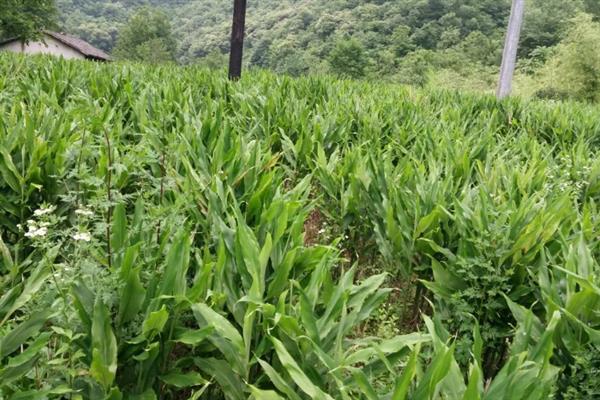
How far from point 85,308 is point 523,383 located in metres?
1.42

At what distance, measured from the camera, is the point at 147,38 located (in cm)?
6844

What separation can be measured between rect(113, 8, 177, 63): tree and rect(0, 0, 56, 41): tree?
3145 cm

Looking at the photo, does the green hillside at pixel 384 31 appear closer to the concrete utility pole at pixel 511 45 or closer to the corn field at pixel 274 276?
the concrete utility pole at pixel 511 45

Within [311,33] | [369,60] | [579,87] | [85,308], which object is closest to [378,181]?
[85,308]

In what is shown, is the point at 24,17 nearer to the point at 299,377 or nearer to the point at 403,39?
the point at 403,39

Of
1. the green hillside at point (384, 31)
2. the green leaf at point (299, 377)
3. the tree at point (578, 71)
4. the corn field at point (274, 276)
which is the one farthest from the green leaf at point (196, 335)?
the green hillside at point (384, 31)

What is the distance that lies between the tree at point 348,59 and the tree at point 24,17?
22647 mm

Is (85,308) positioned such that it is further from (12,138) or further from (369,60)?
(369,60)

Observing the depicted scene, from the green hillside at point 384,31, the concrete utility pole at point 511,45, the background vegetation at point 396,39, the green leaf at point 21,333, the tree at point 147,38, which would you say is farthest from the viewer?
the tree at point 147,38

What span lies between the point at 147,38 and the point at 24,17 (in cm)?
4187

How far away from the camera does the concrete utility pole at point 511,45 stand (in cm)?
1075

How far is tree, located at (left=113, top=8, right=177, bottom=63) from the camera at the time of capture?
64025mm

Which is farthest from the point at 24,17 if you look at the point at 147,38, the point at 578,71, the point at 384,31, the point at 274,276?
the point at 147,38

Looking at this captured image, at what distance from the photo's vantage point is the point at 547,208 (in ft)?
9.30
